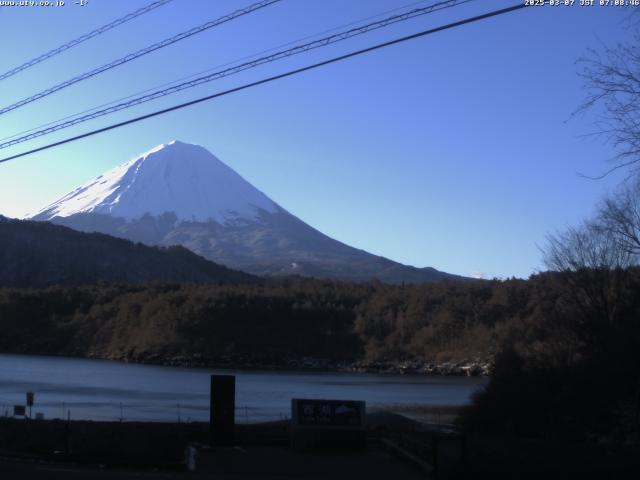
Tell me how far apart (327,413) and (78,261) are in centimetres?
13301

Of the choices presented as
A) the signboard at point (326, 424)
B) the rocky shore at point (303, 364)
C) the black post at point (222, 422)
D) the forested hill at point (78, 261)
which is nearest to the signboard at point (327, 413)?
the signboard at point (326, 424)

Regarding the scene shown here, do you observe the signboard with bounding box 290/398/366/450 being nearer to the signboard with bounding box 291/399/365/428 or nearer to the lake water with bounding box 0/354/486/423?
the signboard with bounding box 291/399/365/428

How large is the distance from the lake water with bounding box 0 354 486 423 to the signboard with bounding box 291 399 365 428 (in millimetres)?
13033

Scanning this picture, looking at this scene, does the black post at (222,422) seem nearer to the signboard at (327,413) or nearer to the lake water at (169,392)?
the signboard at (327,413)

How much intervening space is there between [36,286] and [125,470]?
126 m

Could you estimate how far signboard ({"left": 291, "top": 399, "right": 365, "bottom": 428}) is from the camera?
20.8 m

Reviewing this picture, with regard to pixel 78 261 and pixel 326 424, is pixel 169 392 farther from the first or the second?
pixel 78 261

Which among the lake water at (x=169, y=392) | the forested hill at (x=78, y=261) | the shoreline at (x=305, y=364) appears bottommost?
the lake water at (x=169, y=392)

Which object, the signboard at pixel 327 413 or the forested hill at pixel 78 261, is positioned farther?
the forested hill at pixel 78 261

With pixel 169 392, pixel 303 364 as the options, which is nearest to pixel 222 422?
pixel 169 392

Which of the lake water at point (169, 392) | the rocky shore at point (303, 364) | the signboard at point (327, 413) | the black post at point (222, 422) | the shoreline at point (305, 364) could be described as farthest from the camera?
the rocky shore at point (303, 364)

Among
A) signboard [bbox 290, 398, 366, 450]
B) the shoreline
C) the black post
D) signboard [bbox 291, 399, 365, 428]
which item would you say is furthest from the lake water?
signboard [bbox 291, 399, 365, 428]

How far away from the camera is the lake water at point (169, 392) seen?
37188mm

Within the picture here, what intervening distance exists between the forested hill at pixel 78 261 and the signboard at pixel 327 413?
389 ft
